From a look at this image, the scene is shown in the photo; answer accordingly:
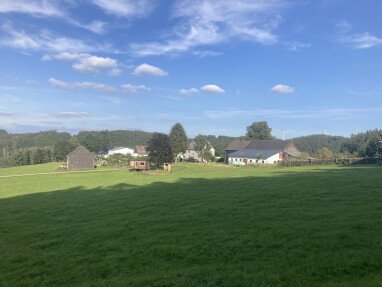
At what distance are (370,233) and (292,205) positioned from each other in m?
6.44

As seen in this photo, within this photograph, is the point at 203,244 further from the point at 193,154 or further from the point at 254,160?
the point at 193,154

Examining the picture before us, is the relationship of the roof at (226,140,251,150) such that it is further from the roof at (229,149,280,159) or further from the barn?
the barn

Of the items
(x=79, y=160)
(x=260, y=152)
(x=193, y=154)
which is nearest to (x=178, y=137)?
(x=260, y=152)

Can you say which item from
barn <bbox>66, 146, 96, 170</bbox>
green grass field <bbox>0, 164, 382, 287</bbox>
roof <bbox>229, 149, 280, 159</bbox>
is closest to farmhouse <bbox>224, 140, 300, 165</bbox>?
roof <bbox>229, 149, 280, 159</bbox>

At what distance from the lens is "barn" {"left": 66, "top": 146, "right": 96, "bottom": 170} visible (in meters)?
81.1

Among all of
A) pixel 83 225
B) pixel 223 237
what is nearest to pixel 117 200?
pixel 83 225

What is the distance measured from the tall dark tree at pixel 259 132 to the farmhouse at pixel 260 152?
18.9 meters

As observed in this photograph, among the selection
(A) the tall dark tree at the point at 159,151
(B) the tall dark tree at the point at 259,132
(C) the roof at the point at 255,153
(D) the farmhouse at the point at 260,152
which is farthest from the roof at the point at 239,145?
(A) the tall dark tree at the point at 159,151

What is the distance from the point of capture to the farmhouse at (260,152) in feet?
282

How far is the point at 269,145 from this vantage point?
9219cm

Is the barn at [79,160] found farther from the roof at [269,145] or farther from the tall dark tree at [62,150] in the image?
the tall dark tree at [62,150]

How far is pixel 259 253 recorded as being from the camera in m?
10.1

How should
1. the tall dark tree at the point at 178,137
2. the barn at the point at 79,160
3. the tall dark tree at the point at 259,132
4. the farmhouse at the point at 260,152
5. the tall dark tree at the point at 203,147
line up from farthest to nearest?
the tall dark tree at the point at 259,132 < the tall dark tree at the point at 203,147 < the tall dark tree at the point at 178,137 < the farmhouse at the point at 260,152 < the barn at the point at 79,160

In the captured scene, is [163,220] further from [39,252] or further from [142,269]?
[142,269]
